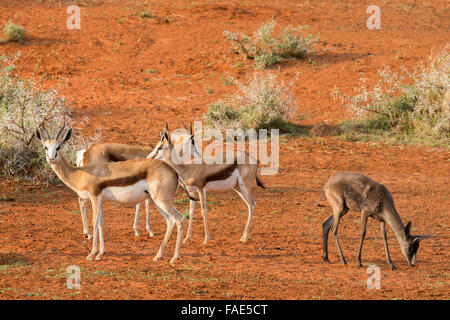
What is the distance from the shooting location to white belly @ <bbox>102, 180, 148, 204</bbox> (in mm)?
8211

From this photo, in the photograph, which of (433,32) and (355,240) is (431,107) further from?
(433,32)

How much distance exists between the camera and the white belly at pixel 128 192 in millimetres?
8211

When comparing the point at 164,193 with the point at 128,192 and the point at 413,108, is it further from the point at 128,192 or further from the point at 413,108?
Result: the point at 413,108

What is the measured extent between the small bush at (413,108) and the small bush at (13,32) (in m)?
12.0

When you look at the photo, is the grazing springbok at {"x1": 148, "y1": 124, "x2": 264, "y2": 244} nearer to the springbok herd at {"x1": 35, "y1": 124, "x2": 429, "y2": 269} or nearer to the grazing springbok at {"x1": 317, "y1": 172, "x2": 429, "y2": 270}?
the springbok herd at {"x1": 35, "y1": 124, "x2": 429, "y2": 269}

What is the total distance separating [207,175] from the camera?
9.50 m

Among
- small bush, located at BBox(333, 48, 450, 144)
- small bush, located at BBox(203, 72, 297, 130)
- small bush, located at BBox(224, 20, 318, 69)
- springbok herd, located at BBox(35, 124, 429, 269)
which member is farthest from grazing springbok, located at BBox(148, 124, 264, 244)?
small bush, located at BBox(224, 20, 318, 69)

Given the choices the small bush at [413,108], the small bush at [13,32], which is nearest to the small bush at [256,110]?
the small bush at [413,108]

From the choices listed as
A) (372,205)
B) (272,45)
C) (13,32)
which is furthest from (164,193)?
(13,32)

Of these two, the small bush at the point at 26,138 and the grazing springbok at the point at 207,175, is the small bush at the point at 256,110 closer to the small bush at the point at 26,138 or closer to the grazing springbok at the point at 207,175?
the small bush at the point at 26,138

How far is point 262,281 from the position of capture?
295 inches

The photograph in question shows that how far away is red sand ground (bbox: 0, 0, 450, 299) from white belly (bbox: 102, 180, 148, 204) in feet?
2.65

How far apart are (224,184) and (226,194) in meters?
2.93

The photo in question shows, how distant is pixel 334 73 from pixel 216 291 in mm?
15075
